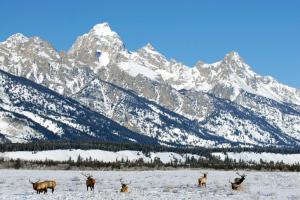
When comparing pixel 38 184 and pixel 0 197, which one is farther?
pixel 38 184

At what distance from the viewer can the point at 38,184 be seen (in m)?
79.2

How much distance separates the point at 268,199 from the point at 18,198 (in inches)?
1028

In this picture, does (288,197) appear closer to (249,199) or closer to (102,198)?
(249,199)

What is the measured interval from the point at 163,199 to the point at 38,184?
69.4 ft

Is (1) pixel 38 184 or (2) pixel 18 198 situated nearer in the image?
(2) pixel 18 198

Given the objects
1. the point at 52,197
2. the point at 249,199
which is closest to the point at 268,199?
the point at 249,199

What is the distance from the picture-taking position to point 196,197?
67875 mm

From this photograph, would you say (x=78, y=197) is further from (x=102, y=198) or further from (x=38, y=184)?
(x=38, y=184)

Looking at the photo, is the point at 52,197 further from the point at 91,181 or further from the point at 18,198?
the point at 91,181

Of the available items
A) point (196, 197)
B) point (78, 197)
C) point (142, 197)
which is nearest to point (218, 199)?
point (196, 197)

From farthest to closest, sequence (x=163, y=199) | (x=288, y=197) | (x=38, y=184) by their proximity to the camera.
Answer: (x=38, y=184) → (x=288, y=197) → (x=163, y=199)

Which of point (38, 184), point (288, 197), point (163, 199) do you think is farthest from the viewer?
point (38, 184)

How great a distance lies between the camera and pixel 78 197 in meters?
66.0

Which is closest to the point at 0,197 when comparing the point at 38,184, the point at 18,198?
the point at 18,198
